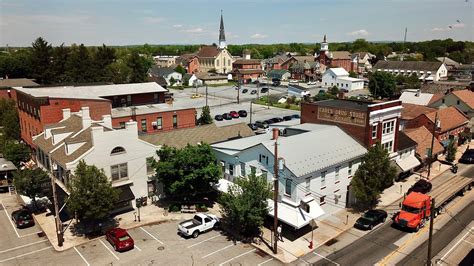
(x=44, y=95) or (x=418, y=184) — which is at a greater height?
(x=44, y=95)

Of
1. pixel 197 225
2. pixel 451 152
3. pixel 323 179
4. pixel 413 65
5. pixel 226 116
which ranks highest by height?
pixel 413 65

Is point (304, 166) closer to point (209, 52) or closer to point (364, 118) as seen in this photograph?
Result: point (364, 118)

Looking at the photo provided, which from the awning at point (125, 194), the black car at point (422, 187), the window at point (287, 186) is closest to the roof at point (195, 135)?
the awning at point (125, 194)

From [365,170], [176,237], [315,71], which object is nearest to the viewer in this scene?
[176,237]

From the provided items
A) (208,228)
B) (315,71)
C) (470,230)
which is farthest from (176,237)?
(315,71)

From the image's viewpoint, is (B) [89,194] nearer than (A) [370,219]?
Yes

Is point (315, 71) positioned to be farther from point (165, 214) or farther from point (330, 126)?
point (165, 214)

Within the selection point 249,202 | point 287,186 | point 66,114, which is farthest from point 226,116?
point 249,202
